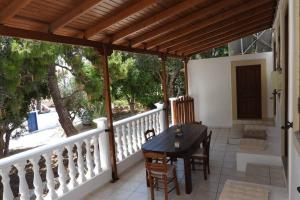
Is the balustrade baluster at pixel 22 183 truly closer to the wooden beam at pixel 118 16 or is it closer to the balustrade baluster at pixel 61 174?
the balustrade baluster at pixel 61 174

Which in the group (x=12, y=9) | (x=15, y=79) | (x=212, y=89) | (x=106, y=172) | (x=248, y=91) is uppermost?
(x=12, y=9)

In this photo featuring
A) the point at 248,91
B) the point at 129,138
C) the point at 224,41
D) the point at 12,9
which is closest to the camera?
the point at 12,9

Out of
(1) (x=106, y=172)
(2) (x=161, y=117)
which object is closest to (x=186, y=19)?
(2) (x=161, y=117)

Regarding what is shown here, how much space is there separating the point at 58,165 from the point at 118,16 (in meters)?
2.24

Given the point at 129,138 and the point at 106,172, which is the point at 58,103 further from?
the point at 106,172

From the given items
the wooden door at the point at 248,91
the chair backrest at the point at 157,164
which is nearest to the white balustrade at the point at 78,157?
the chair backrest at the point at 157,164

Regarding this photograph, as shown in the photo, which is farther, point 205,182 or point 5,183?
point 205,182

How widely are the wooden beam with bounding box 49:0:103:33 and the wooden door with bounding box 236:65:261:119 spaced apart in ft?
20.5

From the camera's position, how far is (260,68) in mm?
7516

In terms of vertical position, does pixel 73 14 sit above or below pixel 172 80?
above

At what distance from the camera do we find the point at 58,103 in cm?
644

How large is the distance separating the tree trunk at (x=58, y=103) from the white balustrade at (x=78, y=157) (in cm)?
132

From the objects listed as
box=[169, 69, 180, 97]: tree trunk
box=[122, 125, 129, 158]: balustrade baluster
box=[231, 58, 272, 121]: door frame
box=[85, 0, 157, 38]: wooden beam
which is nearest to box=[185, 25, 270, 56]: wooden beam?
box=[231, 58, 272, 121]: door frame

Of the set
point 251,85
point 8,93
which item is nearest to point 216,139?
point 251,85
